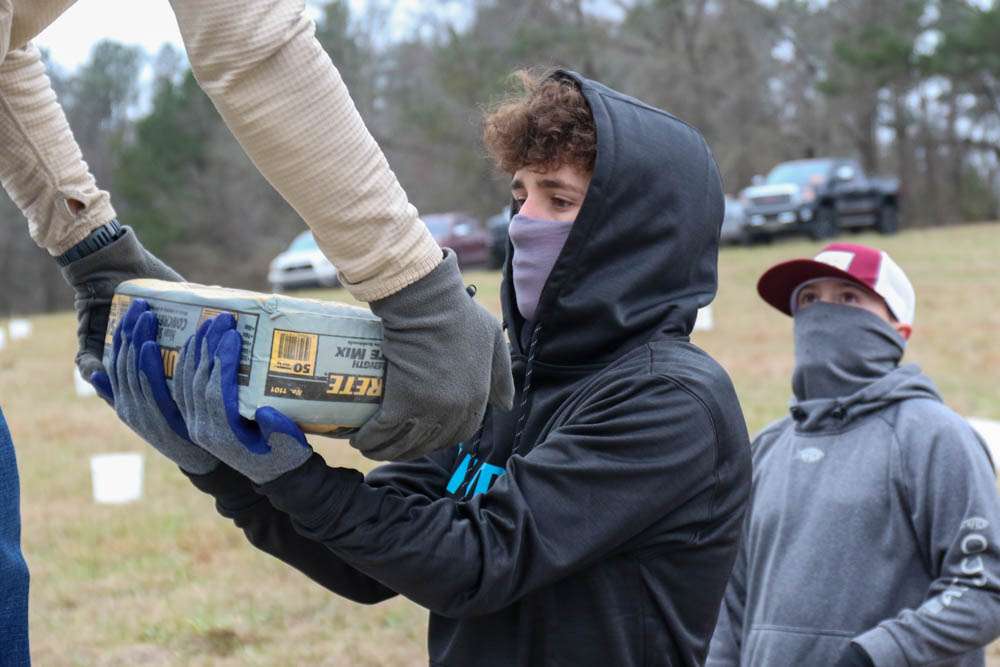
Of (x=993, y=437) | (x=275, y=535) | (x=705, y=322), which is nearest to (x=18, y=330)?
(x=705, y=322)

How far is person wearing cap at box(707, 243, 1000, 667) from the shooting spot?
3.28 meters

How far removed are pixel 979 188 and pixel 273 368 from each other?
46.4 metres

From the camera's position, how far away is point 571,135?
92.0 inches

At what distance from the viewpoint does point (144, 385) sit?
1.90 metres

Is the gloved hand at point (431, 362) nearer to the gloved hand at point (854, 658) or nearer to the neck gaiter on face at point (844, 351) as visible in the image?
the gloved hand at point (854, 658)

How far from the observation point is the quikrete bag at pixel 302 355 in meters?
1.82

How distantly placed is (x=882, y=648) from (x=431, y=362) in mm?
1878

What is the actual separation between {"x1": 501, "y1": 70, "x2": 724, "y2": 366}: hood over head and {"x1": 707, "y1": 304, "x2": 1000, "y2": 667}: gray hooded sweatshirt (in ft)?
4.50

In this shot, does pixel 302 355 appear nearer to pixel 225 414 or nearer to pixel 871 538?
pixel 225 414

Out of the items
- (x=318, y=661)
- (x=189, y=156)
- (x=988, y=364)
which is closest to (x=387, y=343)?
(x=318, y=661)

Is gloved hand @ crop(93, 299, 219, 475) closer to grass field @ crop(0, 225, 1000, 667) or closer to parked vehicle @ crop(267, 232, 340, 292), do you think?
grass field @ crop(0, 225, 1000, 667)

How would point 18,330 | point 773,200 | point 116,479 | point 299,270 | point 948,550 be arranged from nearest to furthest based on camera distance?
point 948,550 < point 116,479 < point 18,330 < point 299,270 < point 773,200

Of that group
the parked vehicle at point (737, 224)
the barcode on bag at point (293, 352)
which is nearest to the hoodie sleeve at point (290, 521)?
the barcode on bag at point (293, 352)

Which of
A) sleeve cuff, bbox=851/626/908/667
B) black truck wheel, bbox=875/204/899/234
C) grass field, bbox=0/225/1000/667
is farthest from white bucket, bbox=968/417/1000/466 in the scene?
black truck wheel, bbox=875/204/899/234
